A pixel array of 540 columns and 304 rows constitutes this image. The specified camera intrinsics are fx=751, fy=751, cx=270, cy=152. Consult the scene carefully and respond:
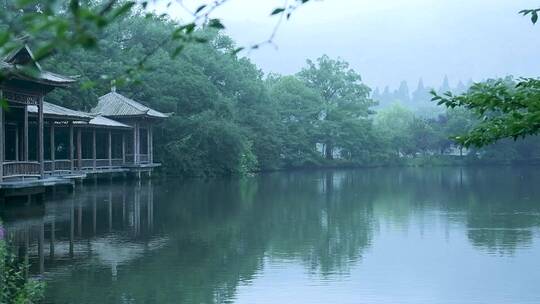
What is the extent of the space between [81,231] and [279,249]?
5.43 metres

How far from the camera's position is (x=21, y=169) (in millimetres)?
24250

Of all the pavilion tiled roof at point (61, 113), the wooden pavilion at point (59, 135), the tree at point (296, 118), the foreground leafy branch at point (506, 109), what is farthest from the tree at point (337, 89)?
the foreground leafy branch at point (506, 109)

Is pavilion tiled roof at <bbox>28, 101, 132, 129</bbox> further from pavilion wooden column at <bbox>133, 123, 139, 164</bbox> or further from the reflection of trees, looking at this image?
the reflection of trees

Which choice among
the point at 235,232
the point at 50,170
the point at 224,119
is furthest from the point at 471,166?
the point at 235,232

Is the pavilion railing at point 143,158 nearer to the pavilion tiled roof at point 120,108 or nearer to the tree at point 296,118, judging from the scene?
the pavilion tiled roof at point 120,108

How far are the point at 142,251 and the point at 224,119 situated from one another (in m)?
32.8

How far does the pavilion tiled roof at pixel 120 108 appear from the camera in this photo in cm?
4081

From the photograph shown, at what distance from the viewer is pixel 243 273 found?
13.6 m

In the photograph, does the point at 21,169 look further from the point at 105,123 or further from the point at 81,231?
the point at 105,123

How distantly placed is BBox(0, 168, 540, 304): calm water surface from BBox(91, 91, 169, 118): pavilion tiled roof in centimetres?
1154

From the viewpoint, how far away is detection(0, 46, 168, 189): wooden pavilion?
23703mm

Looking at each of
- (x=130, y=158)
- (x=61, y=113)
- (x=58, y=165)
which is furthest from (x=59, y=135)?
(x=61, y=113)

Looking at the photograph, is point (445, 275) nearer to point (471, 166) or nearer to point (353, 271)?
point (353, 271)

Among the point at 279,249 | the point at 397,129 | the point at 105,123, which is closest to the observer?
the point at 279,249
